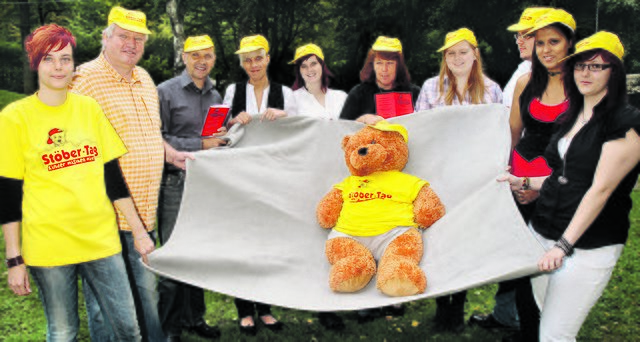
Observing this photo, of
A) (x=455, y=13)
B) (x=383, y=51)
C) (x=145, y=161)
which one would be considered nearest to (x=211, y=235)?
(x=145, y=161)

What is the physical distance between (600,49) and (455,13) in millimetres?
16512

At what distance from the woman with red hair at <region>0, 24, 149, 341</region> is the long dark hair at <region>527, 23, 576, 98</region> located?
2503mm

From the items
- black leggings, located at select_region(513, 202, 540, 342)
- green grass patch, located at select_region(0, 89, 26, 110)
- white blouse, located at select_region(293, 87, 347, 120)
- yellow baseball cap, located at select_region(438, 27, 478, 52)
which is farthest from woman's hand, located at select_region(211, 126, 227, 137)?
green grass patch, located at select_region(0, 89, 26, 110)

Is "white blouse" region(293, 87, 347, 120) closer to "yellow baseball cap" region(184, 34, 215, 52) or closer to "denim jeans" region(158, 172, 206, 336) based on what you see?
"yellow baseball cap" region(184, 34, 215, 52)

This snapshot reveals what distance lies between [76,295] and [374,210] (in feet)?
5.78

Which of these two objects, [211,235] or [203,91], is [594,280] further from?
[203,91]

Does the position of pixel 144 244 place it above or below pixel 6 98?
above

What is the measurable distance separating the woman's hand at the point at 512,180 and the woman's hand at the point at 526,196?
149 mm

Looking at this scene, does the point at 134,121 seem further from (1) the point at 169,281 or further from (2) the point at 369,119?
(2) the point at 369,119

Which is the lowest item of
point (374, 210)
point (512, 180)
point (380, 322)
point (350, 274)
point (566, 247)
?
point (380, 322)

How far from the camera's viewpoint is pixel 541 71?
3.46m

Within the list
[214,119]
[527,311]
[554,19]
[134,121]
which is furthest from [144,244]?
[554,19]

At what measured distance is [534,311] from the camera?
3.41 metres

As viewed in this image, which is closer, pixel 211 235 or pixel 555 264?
pixel 555 264
